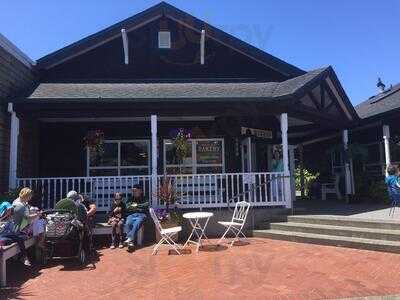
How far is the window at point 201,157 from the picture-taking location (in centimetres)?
1402

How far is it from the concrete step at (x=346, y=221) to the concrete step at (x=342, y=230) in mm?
109

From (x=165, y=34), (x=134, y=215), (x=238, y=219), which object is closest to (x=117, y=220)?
(x=134, y=215)

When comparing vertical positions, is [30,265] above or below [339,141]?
below

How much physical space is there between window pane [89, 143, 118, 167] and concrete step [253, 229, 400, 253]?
5289mm

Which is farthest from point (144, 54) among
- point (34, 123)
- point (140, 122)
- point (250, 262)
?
point (250, 262)

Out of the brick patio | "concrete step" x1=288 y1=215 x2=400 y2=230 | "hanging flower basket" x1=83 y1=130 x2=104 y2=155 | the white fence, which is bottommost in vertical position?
the brick patio

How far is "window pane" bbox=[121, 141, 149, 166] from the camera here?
45.9 feet

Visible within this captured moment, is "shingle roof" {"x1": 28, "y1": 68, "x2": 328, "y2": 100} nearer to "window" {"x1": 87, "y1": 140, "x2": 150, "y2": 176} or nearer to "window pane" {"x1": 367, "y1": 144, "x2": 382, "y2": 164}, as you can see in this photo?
"window" {"x1": 87, "y1": 140, "x2": 150, "y2": 176}

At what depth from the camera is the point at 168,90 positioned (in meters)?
12.6

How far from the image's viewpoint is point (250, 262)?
7781mm

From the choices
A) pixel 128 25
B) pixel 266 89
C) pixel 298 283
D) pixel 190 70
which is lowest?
pixel 298 283

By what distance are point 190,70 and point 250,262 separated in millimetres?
8098

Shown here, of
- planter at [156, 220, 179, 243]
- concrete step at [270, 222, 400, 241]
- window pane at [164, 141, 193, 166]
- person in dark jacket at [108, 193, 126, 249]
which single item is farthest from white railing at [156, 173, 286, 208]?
window pane at [164, 141, 193, 166]

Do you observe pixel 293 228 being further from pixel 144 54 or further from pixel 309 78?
pixel 144 54
